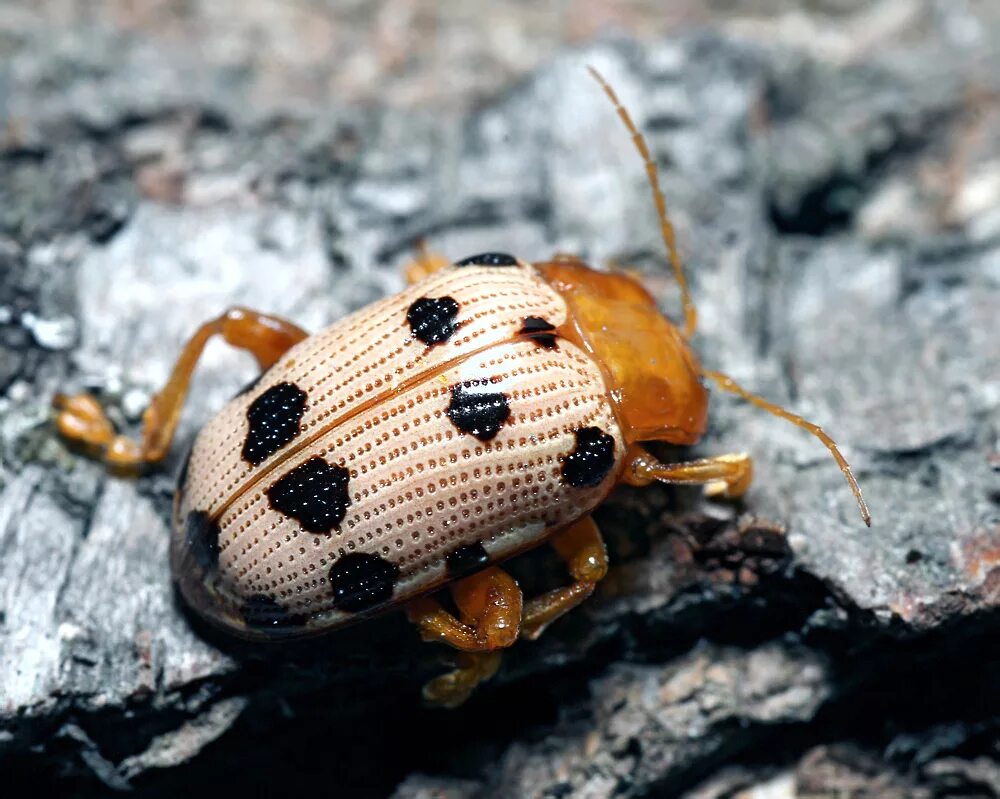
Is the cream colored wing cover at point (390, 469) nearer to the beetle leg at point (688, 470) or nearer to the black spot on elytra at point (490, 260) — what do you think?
the beetle leg at point (688, 470)

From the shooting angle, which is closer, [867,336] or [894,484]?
[894,484]

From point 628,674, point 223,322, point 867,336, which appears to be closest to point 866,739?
point 628,674

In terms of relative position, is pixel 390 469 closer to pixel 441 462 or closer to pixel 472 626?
pixel 441 462

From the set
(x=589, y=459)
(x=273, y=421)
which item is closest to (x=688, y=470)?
(x=589, y=459)

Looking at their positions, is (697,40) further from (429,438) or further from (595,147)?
(429,438)

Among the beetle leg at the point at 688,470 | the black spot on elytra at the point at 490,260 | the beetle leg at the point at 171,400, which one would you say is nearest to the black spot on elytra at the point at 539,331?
the black spot on elytra at the point at 490,260

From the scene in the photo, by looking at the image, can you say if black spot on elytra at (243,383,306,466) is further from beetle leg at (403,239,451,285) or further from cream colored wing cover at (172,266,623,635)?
beetle leg at (403,239,451,285)

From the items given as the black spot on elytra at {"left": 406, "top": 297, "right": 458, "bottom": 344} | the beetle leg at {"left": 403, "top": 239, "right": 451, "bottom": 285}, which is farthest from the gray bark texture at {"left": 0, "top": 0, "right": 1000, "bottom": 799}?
the black spot on elytra at {"left": 406, "top": 297, "right": 458, "bottom": 344}
